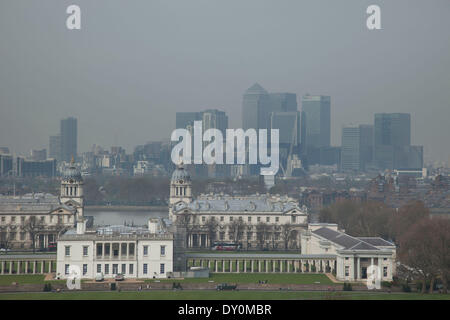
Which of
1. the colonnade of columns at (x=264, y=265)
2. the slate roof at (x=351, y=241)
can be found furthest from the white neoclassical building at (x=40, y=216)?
the slate roof at (x=351, y=241)

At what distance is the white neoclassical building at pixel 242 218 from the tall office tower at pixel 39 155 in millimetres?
75920

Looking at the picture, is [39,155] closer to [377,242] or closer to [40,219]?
[40,219]

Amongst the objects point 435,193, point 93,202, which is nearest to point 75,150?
point 93,202

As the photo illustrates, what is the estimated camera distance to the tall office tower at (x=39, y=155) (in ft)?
491

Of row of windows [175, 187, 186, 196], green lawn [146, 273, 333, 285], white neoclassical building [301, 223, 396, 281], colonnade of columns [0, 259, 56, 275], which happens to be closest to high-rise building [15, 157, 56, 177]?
row of windows [175, 187, 186, 196]

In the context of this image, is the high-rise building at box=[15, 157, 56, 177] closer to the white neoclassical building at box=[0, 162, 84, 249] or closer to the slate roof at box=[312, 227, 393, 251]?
the white neoclassical building at box=[0, 162, 84, 249]

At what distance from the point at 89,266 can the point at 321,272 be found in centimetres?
1439

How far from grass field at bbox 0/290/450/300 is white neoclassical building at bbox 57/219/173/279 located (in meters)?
6.16

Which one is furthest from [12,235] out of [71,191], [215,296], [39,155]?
[39,155]

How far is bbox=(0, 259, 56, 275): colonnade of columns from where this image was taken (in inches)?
2103

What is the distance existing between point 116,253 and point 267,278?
28.7ft

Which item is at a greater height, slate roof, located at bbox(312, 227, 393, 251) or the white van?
slate roof, located at bbox(312, 227, 393, 251)
